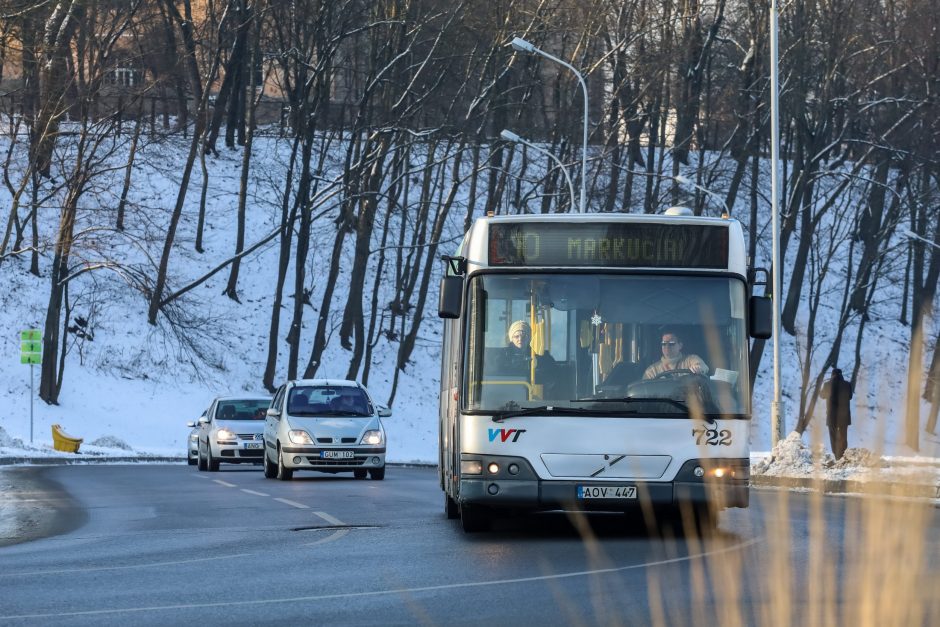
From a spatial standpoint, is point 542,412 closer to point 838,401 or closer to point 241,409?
point 838,401

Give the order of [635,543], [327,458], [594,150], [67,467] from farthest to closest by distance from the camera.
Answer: [594,150], [67,467], [327,458], [635,543]

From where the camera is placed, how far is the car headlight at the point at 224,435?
33812 millimetres

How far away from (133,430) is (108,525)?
35232 mm

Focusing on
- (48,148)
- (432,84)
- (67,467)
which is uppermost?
(432,84)

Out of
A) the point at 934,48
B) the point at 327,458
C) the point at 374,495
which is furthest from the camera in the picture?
the point at 934,48

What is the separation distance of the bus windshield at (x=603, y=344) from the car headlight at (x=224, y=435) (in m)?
19.9

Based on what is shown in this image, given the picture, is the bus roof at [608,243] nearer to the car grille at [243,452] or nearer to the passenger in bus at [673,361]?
the passenger in bus at [673,361]

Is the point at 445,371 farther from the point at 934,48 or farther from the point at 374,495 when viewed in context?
the point at 934,48

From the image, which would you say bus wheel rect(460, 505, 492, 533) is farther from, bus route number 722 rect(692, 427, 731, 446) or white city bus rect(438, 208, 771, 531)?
bus route number 722 rect(692, 427, 731, 446)

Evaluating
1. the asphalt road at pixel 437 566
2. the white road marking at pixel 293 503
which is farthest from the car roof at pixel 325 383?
the asphalt road at pixel 437 566

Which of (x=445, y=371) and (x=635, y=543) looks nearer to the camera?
(x=635, y=543)

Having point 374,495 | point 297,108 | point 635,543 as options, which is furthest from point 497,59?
point 635,543

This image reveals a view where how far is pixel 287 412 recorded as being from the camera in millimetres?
27828

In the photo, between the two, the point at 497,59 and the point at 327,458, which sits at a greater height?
the point at 497,59
